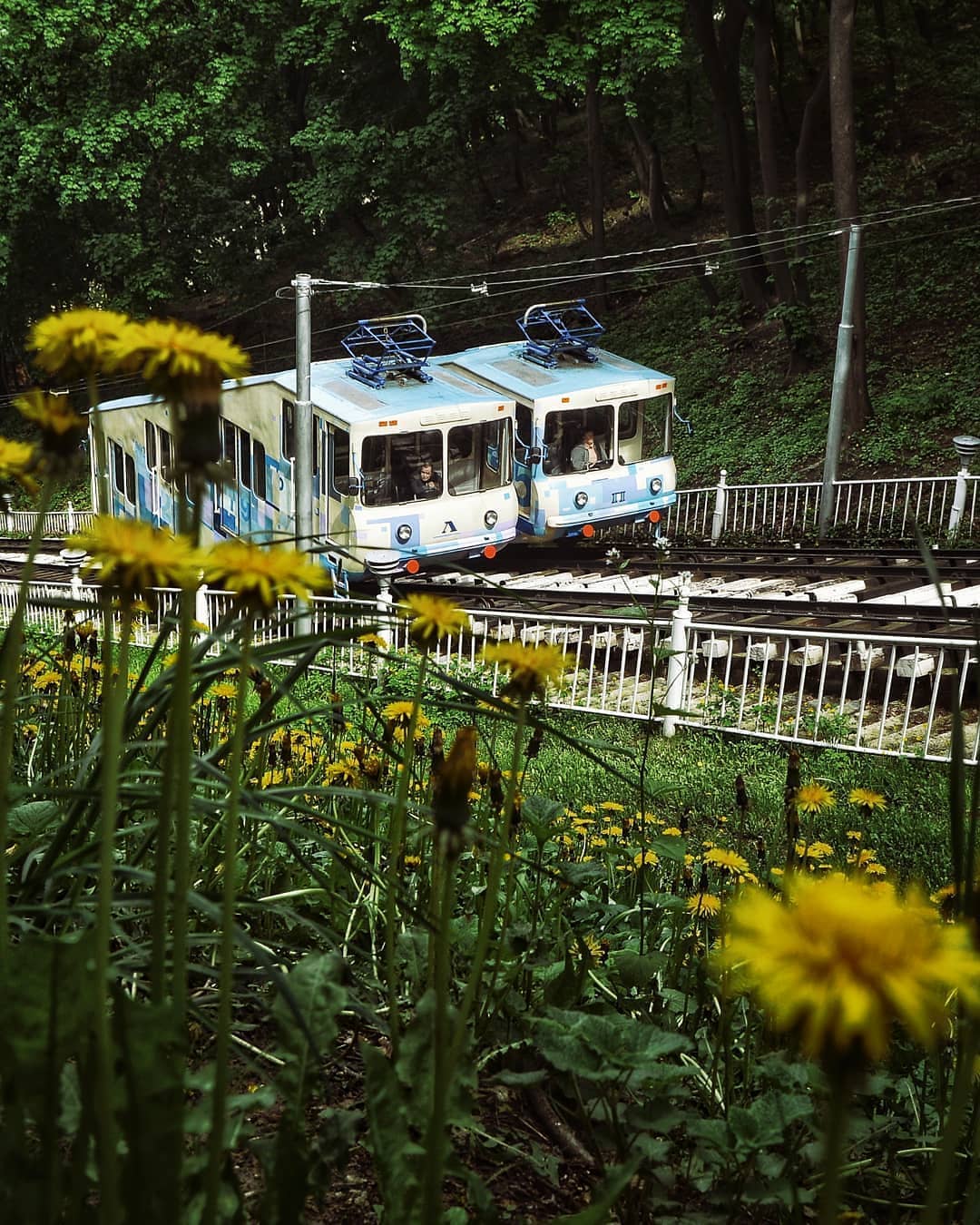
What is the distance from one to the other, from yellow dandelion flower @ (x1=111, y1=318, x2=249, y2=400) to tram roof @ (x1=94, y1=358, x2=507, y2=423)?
45.2 feet

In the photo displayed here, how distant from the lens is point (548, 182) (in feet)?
128

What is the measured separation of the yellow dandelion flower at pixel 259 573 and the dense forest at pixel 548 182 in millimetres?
20097

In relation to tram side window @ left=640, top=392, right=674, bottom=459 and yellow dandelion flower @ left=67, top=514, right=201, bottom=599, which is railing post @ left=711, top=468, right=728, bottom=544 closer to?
tram side window @ left=640, top=392, right=674, bottom=459

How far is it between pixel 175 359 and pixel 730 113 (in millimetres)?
27305

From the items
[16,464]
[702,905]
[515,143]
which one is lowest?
[702,905]

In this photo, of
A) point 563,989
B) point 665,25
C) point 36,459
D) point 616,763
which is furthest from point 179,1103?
point 665,25

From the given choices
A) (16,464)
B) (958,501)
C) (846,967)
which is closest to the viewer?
(846,967)

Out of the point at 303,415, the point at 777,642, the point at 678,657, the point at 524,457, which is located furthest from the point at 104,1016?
the point at 524,457

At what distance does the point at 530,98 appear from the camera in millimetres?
35094

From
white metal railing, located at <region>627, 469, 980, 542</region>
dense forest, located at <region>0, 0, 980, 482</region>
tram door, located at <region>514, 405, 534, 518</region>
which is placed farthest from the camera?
dense forest, located at <region>0, 0, 980, 482</region>

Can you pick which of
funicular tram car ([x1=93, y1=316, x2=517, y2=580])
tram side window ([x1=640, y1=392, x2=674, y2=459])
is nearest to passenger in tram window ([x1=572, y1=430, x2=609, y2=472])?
tram side window ([x1=640, y1=392, x2=674, y2=459])

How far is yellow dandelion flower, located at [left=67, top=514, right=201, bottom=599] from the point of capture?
1.00 metres

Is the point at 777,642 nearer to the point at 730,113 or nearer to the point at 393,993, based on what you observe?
the point at 393,993

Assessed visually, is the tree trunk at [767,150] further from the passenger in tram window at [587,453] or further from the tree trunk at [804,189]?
the passenger in tram window at [587,453]
